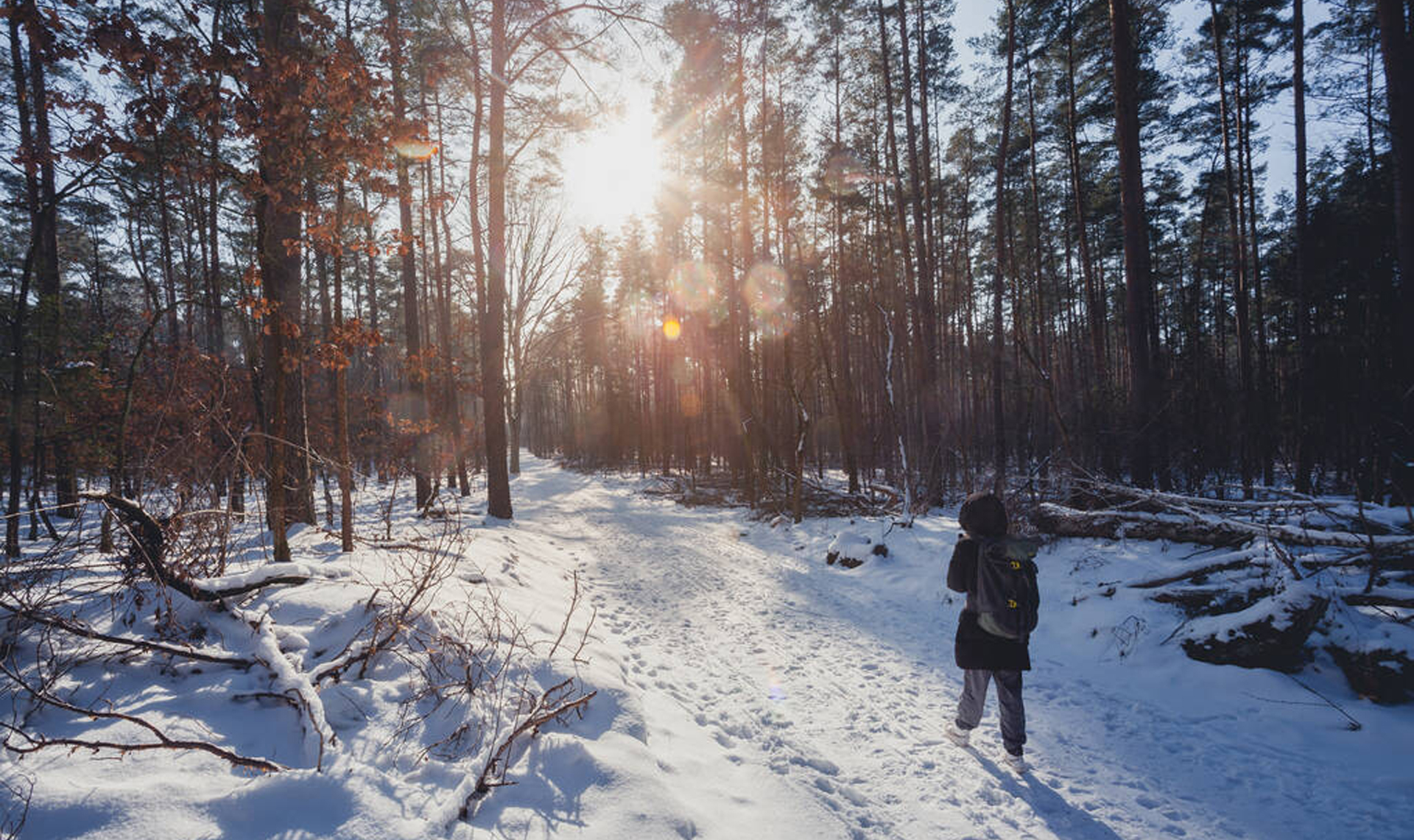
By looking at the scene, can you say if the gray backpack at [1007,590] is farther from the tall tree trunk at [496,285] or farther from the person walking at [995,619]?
the tall tree trunk at [496,285]

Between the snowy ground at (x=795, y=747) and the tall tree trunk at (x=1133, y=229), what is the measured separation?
3.62 m

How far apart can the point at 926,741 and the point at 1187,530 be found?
4.64 meters

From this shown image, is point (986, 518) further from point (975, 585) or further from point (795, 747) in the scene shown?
point (795, 747)

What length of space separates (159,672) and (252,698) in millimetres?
559

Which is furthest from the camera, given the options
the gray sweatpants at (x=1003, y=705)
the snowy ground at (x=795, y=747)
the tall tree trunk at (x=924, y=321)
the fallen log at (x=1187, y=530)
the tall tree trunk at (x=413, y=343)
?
the tall tree trunk at (x=924, y=321)

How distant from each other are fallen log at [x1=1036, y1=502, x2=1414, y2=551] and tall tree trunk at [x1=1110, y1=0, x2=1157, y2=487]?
8.87ft

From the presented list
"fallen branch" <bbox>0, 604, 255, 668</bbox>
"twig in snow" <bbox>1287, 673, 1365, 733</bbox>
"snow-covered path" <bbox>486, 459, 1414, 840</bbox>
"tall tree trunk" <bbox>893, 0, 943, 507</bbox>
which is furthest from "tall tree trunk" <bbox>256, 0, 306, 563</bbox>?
"tall tree trunk" <bbox>893, 0, 943, 507</bbox>

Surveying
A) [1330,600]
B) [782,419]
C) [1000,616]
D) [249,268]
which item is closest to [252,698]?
[249,268]

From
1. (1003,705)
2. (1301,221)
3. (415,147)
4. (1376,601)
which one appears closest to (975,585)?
(1003,705)

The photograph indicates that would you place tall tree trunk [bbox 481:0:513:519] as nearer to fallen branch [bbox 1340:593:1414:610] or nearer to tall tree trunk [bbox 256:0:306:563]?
tall tree trunk [bbox 256:0:306:563]

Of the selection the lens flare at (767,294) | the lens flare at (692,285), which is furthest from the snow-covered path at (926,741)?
the lens flare at (692,285)

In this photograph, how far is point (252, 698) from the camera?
2734 millimetres

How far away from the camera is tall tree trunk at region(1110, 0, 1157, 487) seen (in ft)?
28.5

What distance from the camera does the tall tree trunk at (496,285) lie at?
10.4 meters
